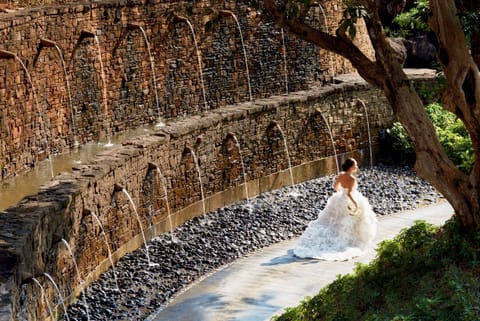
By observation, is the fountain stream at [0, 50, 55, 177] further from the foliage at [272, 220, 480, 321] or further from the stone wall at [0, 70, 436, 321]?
the foliage at [272, 220, 480, 321]

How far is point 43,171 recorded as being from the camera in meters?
16.4

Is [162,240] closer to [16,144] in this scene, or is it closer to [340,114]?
[16,144]

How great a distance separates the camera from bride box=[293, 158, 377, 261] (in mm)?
15156

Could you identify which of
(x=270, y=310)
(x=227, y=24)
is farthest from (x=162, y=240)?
(x=227, y=24)

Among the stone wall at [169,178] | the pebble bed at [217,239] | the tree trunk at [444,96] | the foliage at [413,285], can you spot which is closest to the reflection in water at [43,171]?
the stone wall at [169,178]

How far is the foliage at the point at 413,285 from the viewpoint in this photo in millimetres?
9680

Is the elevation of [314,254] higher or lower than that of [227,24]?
lower

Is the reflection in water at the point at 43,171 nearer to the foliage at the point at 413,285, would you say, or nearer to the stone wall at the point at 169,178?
the stone wall at the point at 169,178

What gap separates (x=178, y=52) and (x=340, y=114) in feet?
10.6

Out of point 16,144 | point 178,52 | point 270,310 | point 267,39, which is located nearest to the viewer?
point 270,310

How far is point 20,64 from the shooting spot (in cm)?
1620

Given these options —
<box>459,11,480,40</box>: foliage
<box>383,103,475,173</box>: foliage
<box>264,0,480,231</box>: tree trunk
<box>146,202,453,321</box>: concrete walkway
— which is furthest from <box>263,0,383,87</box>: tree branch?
<box>383,103,475,173</box>: foliage

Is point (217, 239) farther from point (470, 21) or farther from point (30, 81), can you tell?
point (470, 21)

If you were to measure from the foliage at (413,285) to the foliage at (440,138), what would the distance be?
7698mm
